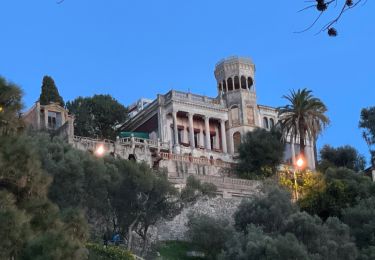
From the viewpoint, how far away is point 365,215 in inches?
1822

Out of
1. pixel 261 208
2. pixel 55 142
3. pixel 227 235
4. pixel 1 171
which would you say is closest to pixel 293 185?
pixel 261 208

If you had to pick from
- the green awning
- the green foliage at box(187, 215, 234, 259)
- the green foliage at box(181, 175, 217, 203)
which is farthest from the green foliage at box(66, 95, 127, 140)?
the green foliage at box(187, 215, 234, 259)

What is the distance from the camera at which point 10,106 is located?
1009 inches

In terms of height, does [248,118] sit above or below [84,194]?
above

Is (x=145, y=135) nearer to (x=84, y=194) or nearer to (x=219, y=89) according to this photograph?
(x=219, y=89)

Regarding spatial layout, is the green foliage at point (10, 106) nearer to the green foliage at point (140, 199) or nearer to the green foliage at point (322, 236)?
the green foliage at point (140, 199)

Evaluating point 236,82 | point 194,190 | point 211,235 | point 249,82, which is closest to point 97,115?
point 236,82

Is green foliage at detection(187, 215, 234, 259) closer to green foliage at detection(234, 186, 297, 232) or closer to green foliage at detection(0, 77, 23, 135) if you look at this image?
green foliage at detection(234, 186, 297, 232)

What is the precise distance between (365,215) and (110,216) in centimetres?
1503

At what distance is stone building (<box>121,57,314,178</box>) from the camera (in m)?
69.5

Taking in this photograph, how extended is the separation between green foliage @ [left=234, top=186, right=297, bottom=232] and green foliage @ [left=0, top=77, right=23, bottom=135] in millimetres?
22458

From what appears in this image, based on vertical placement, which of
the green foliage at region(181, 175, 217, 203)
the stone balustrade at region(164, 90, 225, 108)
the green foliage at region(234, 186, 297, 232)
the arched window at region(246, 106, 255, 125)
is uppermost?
the stone balustrade at region(164, 90, 225, 108)

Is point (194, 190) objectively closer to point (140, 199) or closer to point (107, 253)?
point (140, 199)

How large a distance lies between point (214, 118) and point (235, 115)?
224 centimetres
